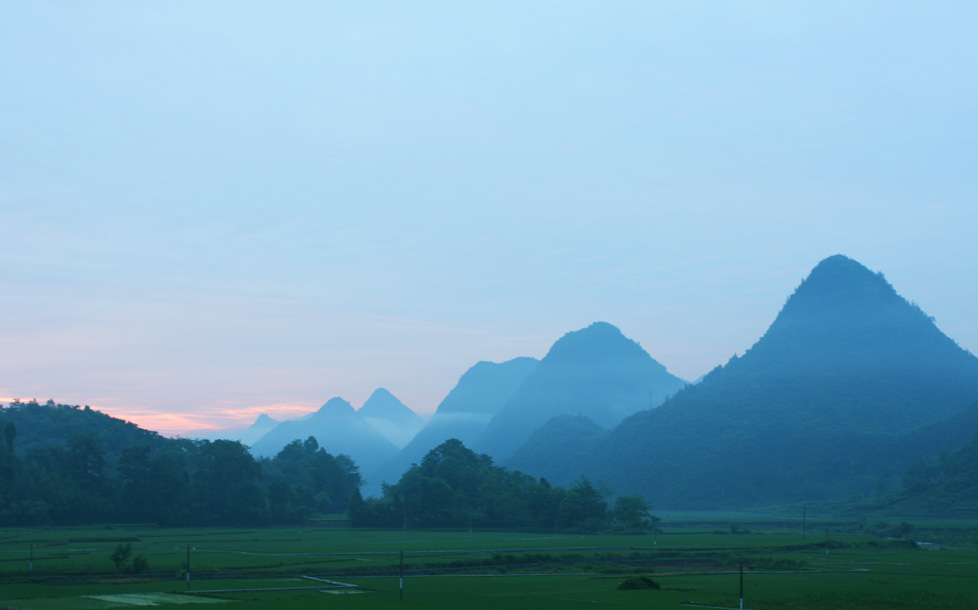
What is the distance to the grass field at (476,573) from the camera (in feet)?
109

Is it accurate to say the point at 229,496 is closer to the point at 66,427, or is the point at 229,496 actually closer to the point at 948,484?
the point at 66,427

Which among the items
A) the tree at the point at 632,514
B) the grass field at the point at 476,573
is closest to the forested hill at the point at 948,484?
the tree at the point at 632,514

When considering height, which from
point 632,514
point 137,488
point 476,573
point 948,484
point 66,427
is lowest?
point 632,514

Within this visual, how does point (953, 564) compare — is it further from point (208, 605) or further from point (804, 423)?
point (804, 423)

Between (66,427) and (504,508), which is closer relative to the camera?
(504,508)

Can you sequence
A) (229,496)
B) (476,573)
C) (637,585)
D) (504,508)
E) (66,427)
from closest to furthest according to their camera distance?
(637,585) < (476,573) < (504,508) < (229,496) < (66,427)

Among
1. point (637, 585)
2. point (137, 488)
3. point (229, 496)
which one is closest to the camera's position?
point (637, 585)

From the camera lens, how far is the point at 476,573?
47625 millimetres

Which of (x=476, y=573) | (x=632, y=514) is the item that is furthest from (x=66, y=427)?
(x=476, y=573)

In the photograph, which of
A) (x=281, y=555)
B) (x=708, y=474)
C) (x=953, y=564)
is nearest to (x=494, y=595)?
(x=281, y=555)

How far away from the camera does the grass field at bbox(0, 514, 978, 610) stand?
33094 mm

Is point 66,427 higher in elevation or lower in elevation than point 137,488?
higher

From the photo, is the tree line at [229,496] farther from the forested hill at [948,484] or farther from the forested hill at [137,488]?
the forested hill at [948,484]

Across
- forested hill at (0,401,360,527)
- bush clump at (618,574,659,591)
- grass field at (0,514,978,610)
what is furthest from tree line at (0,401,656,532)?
bush clump at (618,574,659,591)
